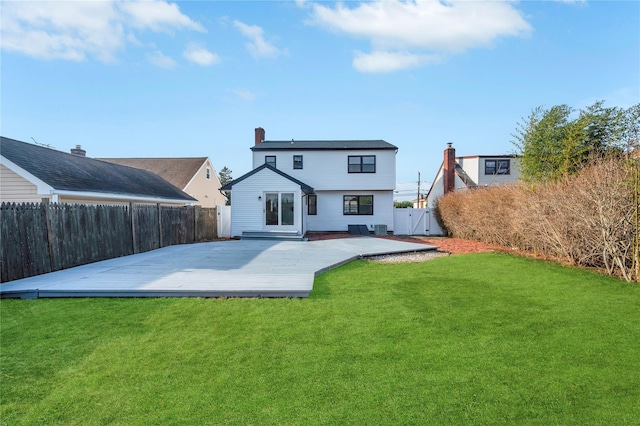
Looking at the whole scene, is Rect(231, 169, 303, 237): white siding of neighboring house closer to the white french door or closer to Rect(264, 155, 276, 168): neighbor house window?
the white french door

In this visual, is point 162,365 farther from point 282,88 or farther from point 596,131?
point 596,131

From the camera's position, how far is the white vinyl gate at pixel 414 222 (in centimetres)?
2044

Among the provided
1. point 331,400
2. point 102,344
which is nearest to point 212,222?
point 102,344

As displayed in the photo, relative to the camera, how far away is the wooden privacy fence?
680cm

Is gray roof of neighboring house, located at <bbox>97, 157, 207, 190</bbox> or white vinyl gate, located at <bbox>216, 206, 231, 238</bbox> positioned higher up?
gray roof of neighboring house, located at <bbox>97, 157, 207, 190</bbox>

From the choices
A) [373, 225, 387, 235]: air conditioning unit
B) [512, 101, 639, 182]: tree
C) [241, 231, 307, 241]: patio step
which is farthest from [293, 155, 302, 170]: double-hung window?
[512, 101, 639, 182]: tree

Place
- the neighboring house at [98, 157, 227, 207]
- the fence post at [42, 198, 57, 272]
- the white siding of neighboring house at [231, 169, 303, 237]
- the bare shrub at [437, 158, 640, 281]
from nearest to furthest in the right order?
the bare shrub at [437, 158, 640, 281]
the fence post at [42, 198, 57, 272]
the white siding of neighboring house at [231, 169, 303, 237]
the neighboring house at [98, 157, 227, 207]

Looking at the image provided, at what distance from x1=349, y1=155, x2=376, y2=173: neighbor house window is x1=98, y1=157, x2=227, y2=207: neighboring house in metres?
14.0

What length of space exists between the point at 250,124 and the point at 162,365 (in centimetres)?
2222

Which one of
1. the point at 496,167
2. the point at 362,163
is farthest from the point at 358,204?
the point at 496,167

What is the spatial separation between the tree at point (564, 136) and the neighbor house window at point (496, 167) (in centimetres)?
1211

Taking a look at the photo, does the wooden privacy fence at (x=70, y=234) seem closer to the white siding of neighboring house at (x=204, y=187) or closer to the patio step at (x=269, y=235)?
the patio step at (x=269, y=235)

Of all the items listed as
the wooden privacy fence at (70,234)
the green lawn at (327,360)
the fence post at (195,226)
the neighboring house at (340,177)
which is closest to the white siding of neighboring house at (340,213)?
the neighboring house at (340,177)

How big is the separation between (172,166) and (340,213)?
58.0ft
